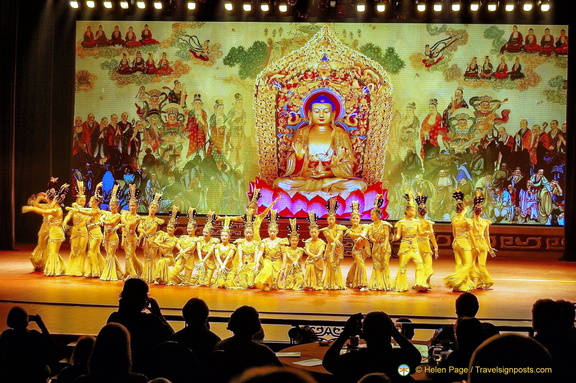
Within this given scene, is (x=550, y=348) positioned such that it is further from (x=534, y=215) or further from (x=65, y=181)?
(x=65, y=181)

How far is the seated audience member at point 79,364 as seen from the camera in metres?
3.39

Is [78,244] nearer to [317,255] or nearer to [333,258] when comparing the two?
[317,255]

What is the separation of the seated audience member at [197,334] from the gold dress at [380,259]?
5.94 metres

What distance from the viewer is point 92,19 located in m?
14.8

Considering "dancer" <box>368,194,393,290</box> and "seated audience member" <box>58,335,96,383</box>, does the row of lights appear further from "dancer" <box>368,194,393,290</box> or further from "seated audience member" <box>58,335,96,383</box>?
"seated audience member" <box>58,335,96,383</box>

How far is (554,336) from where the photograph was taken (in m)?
3.30

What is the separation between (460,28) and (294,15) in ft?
12.0

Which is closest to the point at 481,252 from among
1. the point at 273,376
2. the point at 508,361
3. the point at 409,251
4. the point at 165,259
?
the point at 409,251

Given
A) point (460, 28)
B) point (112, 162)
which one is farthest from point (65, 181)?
point (460, 28)

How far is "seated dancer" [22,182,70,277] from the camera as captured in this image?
10.4 meters

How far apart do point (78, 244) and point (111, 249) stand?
0.71 metres

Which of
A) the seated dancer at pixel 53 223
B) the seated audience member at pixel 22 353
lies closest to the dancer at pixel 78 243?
the seated dancer at pixel 53 223

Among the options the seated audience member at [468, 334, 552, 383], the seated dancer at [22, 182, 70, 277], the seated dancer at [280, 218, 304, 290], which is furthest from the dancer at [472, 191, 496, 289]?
the seated audience member at [468, 334, 552, 383]

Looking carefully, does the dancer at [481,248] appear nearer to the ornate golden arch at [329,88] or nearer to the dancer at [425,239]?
the dancer at [425,239]
